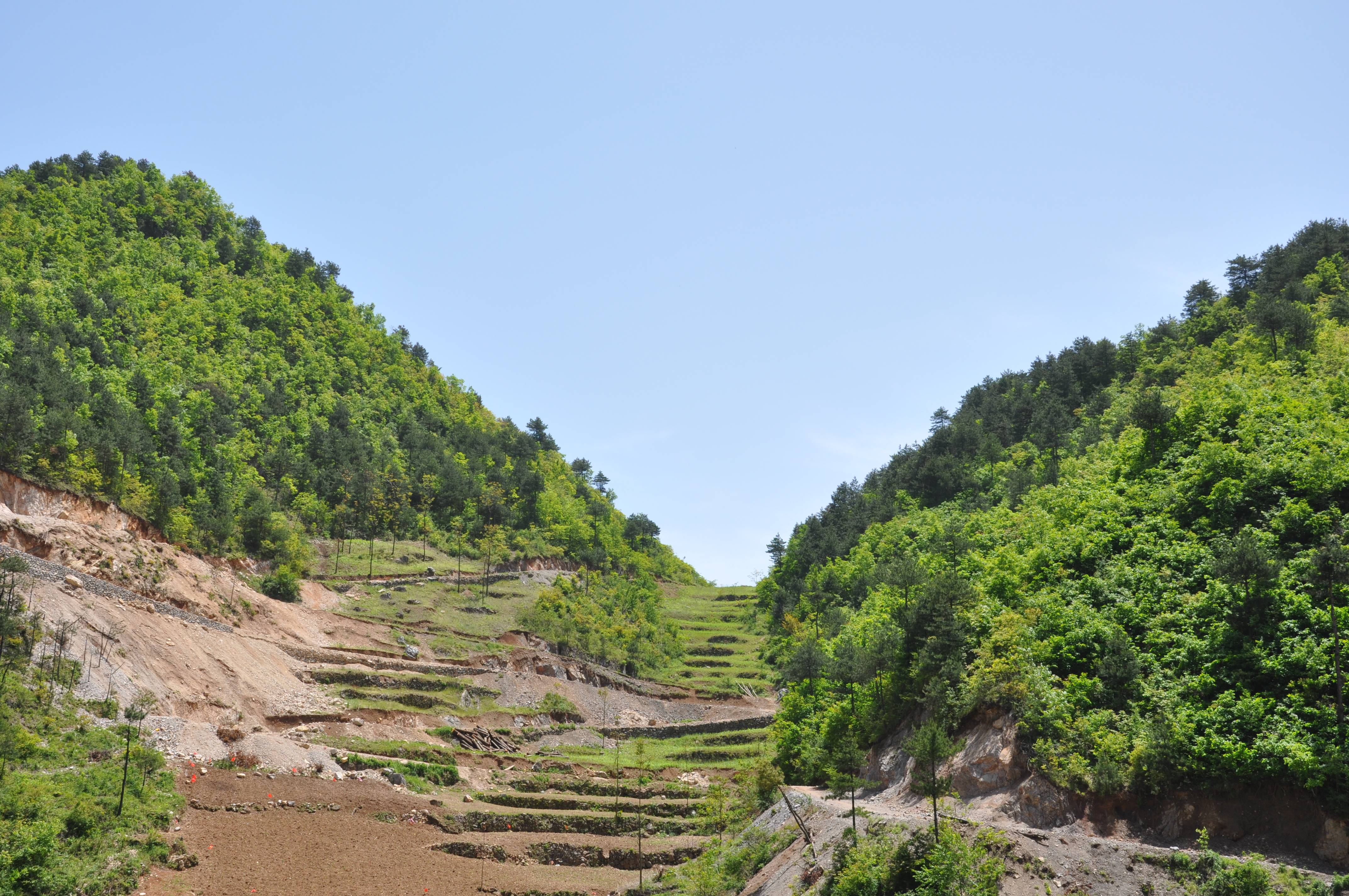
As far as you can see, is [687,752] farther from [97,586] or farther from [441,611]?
[97,586]

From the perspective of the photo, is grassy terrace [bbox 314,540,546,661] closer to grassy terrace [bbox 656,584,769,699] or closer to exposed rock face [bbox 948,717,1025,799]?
grassy terrace [bbox 656,584,769,699]

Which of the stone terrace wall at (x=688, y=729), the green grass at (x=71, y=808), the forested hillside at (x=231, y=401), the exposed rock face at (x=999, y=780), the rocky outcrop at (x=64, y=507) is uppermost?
the forested hillside at (x=231, y=401)

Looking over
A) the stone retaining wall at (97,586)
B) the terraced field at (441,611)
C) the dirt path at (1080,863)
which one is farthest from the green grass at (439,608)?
the dirt path at (1080,863)

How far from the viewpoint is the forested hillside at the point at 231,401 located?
214 ft

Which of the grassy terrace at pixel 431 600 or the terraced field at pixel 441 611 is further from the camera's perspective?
the grassy terrace at pixel 431 600

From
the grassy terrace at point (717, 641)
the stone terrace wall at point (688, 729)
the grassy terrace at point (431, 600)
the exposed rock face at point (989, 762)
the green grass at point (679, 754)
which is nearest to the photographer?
the exposed rock face at point (989, 762)

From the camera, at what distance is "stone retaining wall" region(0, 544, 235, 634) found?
1624 inches

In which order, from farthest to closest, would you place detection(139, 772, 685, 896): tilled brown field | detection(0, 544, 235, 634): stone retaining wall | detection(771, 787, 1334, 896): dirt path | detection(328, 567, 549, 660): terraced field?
detection(328, 567, 549, 660): terraced field < detection(0, 544, 235, 634): stone retaining wall < detection(139, 772, 685, 896): tilled brown field < detection(771, 787, 1334, 896): dirt path

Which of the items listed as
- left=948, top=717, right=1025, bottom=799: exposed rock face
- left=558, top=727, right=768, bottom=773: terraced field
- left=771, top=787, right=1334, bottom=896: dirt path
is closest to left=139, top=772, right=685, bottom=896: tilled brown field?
left=771, top=787, right=1334, bottom=896: dirt path

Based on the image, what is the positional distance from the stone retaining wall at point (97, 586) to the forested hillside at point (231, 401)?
12.5 m

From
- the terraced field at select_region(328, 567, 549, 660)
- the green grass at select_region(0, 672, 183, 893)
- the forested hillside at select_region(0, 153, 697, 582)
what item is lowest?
the green grass at select_region(0, 672, 183, 893)

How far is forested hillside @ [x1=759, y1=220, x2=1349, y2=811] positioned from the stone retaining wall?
30.8 metres

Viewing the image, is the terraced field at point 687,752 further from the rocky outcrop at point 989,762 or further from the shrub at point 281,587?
the shrub at point 281,587

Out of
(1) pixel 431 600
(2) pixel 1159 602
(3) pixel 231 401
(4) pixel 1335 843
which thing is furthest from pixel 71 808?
(3) pixel 231 401
